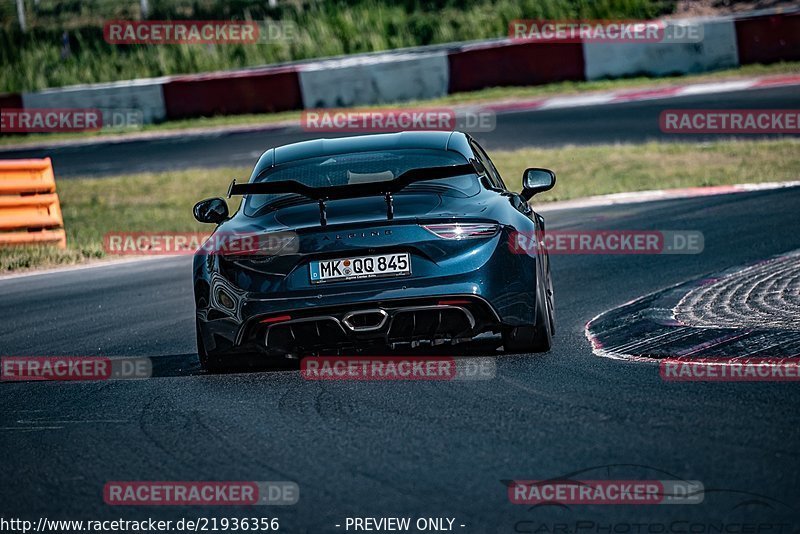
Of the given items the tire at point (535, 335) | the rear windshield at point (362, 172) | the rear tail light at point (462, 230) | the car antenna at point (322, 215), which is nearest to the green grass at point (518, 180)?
the rear windshield at point (362, 172)

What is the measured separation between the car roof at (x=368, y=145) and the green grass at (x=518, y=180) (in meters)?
7.70

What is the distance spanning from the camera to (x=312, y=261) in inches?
259

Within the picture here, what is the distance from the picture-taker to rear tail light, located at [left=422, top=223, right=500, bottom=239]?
659 centimetres

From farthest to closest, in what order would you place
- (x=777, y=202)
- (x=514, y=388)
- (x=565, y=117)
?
(x=565, y=117) < (x=777, y=202) < (x=514, y=388)

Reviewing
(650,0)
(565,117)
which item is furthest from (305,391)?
(650,0)

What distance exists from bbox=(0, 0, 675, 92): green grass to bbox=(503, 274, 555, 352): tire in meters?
28.5

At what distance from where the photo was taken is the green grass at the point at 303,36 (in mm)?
35562

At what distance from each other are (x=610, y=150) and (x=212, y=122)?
1209 cm

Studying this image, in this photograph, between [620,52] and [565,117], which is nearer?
[565,117]

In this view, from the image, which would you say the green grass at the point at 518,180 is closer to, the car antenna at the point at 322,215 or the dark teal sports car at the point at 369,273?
the dark teal sports car at the point at 369,273

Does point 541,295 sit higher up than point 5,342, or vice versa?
point 541,295

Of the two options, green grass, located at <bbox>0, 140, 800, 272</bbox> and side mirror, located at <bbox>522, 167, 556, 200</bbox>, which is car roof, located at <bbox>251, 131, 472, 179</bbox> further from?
green grass, located at <bbox>0, 140, 800, 272</bbox>

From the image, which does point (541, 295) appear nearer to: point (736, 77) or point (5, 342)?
point (5, 342)

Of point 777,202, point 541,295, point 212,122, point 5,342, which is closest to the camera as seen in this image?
point 541,295
